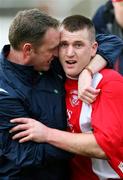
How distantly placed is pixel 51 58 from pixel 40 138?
551mm

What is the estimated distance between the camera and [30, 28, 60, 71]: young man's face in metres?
3.87


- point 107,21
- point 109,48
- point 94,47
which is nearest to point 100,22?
point 107,21

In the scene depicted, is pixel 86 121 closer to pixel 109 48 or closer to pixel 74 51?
pixel 74 51

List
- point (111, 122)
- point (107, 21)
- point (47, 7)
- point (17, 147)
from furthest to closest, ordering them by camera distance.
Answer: point (47, 7), point (107, 21), point (17, 147), point (111, 122)

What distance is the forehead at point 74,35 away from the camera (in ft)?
12.9

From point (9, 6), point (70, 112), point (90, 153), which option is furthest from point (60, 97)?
point (9, 6)

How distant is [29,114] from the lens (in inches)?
152

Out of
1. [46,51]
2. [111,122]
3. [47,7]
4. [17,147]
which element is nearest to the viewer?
[111,122]

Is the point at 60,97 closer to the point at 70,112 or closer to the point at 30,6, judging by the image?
the point at 70,112

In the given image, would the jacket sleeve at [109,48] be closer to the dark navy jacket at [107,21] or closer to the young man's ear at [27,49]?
the young man's ear at [27,49]

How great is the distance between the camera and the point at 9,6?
9016 millimetres

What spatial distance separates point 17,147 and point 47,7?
17.8 ft

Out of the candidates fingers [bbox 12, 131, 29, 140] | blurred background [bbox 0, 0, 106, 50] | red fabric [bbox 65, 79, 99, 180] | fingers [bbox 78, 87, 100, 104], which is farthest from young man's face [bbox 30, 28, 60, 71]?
blurred background [bbox 0, 0, 106, 50]

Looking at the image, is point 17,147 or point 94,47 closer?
point 17,147
